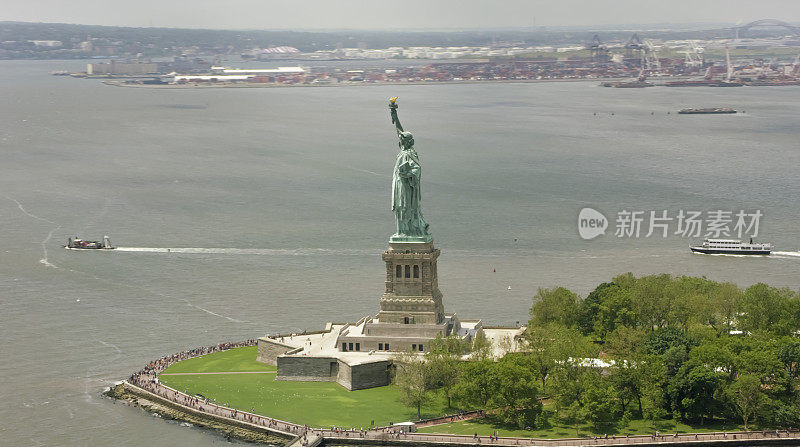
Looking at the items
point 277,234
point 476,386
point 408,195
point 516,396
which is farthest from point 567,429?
point 277,234

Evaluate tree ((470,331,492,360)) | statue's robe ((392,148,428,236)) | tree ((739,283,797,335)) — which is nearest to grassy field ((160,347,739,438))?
tree ((470,331,492,360))

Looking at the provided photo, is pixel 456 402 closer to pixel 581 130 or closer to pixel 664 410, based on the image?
pixel 664 410

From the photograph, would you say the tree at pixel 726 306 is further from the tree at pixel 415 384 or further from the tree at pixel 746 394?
the tree at pixel 415 384

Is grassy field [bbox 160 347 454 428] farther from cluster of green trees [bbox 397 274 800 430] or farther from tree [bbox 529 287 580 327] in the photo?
tree [bbox 529 287 580 327]

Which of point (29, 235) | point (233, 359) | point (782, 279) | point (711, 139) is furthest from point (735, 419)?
point (711, 139)

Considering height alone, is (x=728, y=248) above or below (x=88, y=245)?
above

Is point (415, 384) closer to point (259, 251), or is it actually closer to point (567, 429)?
point (567, 429)

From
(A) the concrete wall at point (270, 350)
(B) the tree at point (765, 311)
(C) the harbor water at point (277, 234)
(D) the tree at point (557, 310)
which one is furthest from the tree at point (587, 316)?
(A) the concrete wall at point (270, 350)
